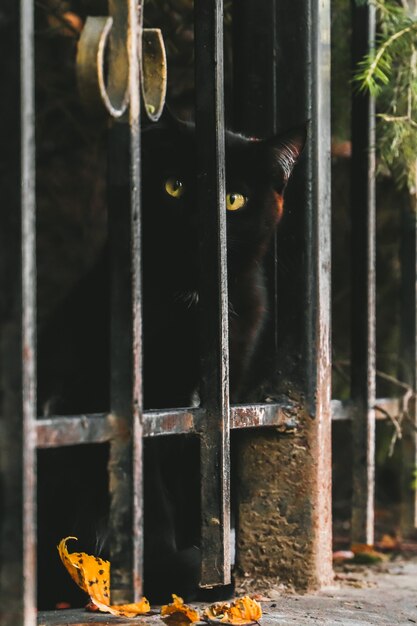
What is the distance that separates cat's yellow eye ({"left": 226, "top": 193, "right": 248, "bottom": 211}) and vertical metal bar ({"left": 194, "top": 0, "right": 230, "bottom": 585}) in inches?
27.3

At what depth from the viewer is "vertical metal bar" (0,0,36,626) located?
1.10m

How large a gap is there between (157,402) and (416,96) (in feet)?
3.39

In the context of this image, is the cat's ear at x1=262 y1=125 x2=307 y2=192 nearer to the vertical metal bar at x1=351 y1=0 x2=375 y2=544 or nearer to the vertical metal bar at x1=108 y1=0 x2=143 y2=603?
the vertical metal bar at x1=351 y1=0 x2=375 y2=544

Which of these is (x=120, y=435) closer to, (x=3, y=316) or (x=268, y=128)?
(x=3, y=316)

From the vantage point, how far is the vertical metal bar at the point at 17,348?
1103 millimetres

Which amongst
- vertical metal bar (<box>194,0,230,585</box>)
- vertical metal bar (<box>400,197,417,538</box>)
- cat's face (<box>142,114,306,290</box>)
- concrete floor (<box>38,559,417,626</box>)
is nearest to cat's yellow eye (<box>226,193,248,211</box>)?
cat's face (<box>142,114,306,290</box>)

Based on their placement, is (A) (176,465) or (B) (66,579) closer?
(B) (66,579)

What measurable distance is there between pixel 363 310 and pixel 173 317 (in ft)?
1.64

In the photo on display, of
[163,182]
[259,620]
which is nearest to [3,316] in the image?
[259,620]

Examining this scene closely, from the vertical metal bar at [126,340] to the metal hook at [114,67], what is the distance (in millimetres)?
12

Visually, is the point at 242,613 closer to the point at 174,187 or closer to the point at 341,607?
the point at 341,607

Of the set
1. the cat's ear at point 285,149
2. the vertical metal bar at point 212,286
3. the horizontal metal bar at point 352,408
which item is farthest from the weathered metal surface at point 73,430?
the horizontal metal bar at point 352,408

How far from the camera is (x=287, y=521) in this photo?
190cm

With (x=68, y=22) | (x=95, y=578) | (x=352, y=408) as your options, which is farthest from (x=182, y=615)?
(x=68, y=22)
